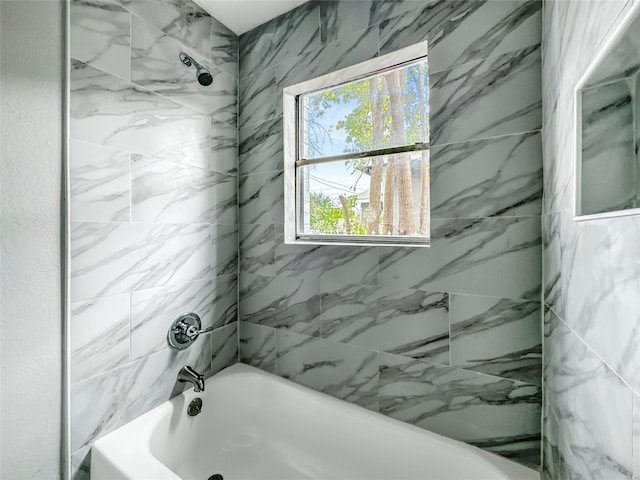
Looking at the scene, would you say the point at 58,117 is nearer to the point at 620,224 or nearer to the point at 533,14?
the point at 620,224

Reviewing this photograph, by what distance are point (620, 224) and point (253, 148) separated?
1640 millimetres

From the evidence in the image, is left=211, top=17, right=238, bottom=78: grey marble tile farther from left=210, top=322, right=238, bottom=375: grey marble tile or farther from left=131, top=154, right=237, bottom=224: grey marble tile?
left=210, top=322, right=238, bottom=375: grey marble tile

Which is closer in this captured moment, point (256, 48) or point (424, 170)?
point (424, 170)

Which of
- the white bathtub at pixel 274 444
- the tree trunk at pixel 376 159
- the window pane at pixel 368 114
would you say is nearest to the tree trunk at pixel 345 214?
the tree trunk at pixel 376 159

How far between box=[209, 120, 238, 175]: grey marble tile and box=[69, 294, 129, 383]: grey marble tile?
82 centimetres

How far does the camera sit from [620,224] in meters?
0.48

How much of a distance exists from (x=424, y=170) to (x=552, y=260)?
0.64 meters

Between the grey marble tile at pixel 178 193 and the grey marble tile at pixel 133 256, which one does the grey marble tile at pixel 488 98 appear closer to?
the grey marble tile at pixel 178 193

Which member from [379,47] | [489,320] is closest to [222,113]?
[379,47]

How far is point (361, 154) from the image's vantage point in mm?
1563

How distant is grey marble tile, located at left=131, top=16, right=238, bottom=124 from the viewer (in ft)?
4.40

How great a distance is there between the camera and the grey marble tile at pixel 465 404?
1.11 m

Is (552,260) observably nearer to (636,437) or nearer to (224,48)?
(636,437)

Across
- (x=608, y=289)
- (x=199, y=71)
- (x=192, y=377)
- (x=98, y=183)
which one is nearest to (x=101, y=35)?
(x=199, y=71)
